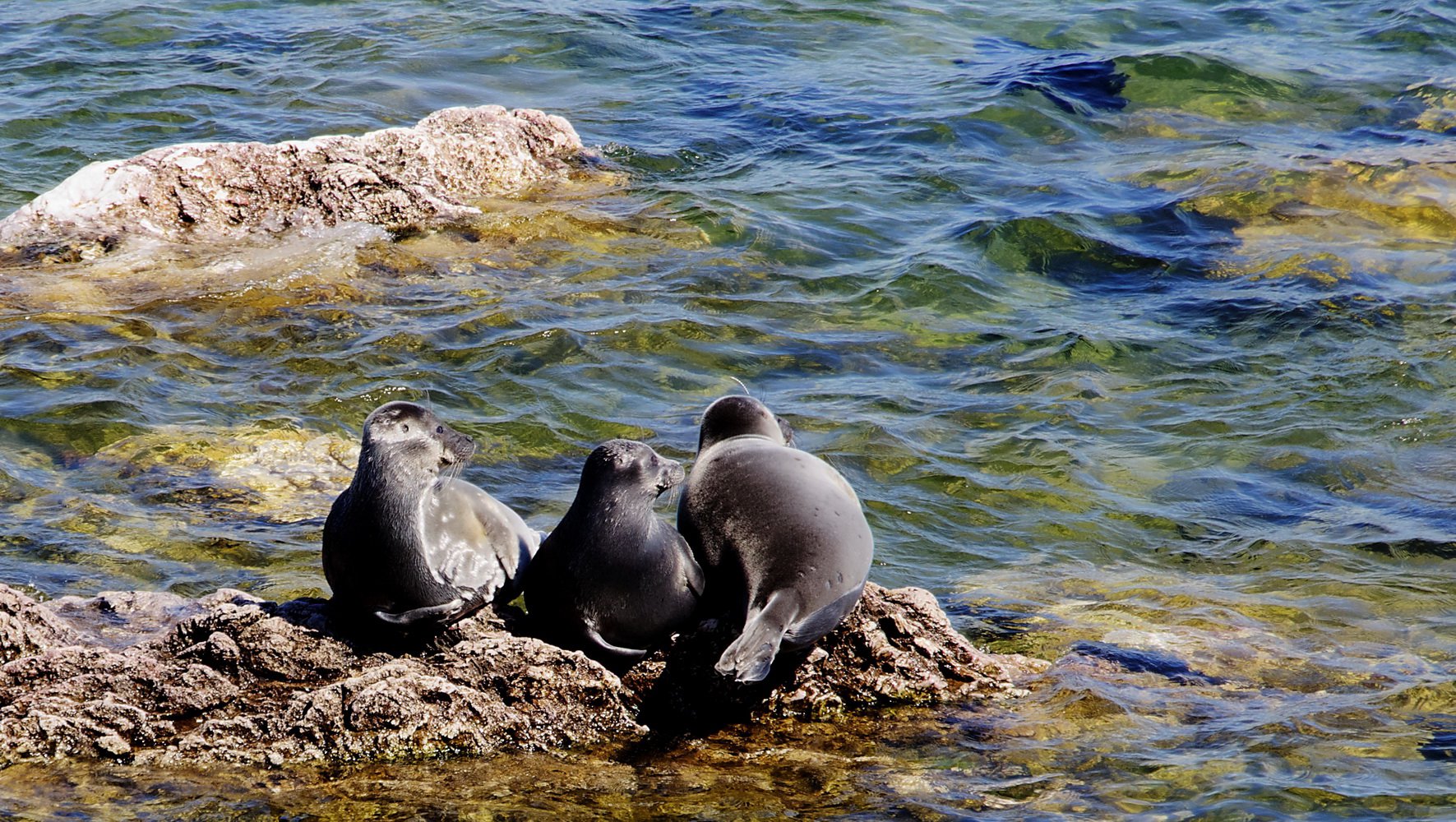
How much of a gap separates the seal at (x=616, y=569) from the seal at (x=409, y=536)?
0.82ft

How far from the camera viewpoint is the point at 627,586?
4.67 meters

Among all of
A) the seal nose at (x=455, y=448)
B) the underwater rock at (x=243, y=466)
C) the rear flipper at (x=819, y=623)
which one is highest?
the seal nose at (x=455, y=448)

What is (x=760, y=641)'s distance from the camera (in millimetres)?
4336

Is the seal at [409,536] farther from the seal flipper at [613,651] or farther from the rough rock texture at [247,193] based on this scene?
the rough rock texture at [247,193]

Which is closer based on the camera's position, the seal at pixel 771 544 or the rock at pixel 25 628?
the seal at pixel 771 544

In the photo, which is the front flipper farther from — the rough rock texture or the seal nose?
the rough rock texture

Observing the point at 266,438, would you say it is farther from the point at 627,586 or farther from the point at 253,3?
the point at 253,3

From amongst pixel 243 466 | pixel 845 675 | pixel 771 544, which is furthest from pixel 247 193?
pixel 845 675

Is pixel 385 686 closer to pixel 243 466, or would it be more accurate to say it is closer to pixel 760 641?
pixel 760 641

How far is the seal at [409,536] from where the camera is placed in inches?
184

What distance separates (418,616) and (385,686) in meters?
0.27

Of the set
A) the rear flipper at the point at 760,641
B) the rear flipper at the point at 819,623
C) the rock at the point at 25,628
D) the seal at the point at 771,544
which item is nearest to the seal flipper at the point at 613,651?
the seal at the point at 771,544

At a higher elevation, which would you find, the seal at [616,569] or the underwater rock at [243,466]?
the seal at [616,569]

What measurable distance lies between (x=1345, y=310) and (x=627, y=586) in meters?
6.74
